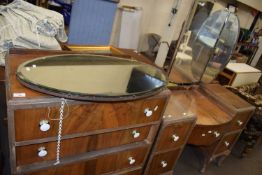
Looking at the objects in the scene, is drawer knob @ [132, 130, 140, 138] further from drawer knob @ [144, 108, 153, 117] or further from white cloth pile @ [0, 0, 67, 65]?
white cloth pile @ [0, 0, 67, 65]

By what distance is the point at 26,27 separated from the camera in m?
1.30

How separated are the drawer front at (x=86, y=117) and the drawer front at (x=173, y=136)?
0.21 meters

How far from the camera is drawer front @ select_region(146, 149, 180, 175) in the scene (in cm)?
160

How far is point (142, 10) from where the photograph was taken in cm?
380

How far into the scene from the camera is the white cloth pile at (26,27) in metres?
1.26

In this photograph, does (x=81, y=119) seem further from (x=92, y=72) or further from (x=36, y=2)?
(x=36, y=2)

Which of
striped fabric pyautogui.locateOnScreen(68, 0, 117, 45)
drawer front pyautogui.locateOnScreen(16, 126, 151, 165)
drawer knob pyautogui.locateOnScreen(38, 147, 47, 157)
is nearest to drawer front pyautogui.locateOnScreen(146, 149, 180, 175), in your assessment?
drawer front pyautogui.locateOnScreen(16, 126, 151, 165)

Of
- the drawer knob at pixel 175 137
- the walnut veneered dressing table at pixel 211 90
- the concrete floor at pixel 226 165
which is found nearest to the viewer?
the drawer knob at pixel 175 137

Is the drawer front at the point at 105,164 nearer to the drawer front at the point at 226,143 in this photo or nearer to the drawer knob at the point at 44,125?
the drawer knob at the point at 44,125

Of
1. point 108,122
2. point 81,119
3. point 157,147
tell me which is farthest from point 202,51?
point 81,119

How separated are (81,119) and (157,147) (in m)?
0.70

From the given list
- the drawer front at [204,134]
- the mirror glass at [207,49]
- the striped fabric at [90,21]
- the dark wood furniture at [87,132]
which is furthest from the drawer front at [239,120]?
the striped fabric at [90,21]

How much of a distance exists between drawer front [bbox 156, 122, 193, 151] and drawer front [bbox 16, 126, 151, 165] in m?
0.15

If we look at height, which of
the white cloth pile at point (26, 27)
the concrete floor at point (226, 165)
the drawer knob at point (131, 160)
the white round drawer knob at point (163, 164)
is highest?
the white cloth pile at point (26, 27)
